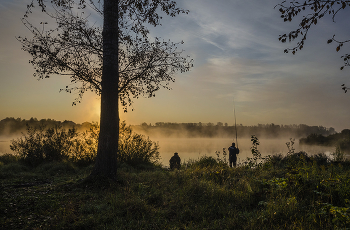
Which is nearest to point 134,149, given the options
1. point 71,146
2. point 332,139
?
point 71,146

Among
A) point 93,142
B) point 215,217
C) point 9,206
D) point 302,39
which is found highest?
point 302,39

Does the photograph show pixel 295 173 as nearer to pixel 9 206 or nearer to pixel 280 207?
pixel 280 207

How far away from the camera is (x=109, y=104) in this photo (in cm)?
761

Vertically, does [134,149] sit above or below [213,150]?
above

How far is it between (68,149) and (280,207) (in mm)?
11944

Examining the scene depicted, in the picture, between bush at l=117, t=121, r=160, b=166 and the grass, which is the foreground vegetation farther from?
bush at l=117, t=121, r=160, b=166

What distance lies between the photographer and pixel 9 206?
499 cm

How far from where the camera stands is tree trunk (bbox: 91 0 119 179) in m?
7.53

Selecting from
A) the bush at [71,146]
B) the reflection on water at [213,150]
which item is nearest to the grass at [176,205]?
the bush at [71,146]

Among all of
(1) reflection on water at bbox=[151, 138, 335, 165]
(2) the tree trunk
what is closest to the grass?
(2) the tree trunk

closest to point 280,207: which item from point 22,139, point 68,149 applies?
point 68,149

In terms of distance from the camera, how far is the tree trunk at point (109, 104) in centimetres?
753

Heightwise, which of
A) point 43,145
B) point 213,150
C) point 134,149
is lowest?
point 213,150

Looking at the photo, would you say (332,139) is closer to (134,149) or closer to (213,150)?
(213,150)
